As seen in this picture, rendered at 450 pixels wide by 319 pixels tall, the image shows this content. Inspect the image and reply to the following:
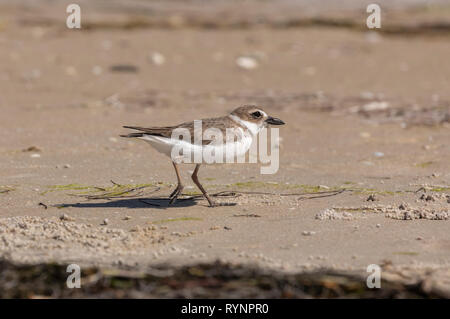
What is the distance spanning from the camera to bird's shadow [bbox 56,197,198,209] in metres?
6.20

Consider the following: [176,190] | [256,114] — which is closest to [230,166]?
[256,114]

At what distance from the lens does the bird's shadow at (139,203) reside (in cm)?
620

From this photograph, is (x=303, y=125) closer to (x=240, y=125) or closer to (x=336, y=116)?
(x=336, y=116)

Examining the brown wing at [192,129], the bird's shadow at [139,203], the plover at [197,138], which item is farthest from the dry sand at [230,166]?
the brown wing at [192,129]

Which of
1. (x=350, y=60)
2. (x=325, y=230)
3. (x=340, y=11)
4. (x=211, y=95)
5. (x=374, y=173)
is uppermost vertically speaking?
(x=340, y=11)

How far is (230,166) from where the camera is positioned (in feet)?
25.6

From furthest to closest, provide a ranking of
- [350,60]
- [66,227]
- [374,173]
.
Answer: [350,60] < [374,173] < [66,227]

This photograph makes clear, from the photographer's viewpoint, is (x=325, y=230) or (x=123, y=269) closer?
(x=123, y=269)

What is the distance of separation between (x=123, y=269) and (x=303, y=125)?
18.4 ft

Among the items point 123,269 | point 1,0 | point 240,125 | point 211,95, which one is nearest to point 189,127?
point 240,125

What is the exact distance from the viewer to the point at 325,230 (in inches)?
219

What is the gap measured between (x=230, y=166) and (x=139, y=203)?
167 centimetres

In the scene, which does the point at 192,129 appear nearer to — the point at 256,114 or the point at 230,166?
the point at 256,114

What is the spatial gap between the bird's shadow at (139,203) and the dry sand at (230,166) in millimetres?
24
